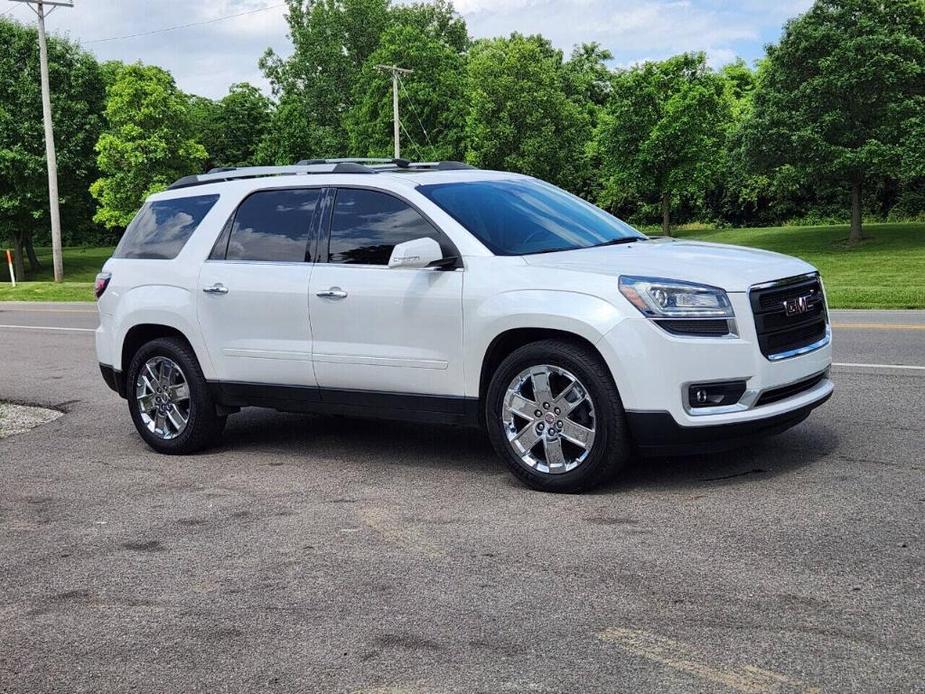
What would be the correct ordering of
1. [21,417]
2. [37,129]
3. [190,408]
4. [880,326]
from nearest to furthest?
[190,408] < [21,417] < [880,326] < [37,129]

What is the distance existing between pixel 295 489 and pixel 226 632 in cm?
227

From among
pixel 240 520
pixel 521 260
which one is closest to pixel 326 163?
pixel 521 260

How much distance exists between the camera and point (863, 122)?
37656mm

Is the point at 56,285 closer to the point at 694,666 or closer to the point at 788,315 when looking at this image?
the point at 788,315

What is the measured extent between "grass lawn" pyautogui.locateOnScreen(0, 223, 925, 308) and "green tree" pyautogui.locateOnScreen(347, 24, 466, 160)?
14733 millimetres

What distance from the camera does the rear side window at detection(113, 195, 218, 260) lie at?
7.58 meters

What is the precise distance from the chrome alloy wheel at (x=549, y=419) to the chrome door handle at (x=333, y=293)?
4.35 feet

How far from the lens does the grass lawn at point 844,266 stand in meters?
18.8

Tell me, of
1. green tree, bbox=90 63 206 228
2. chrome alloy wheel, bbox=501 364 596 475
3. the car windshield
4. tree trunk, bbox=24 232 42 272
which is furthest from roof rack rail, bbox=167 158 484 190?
tree trunk, bbox=24 232 42 272

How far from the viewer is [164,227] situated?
7.76 metres

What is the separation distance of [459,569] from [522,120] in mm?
51083

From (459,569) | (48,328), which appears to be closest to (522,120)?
(48,328)

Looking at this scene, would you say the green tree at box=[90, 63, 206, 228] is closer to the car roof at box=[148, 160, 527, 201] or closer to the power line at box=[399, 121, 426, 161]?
the power line at box=[399, 121, 426, 161]

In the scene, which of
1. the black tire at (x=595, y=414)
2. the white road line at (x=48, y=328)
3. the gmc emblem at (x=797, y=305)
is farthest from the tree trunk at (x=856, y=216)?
the black tire at (x=595, y=414)
